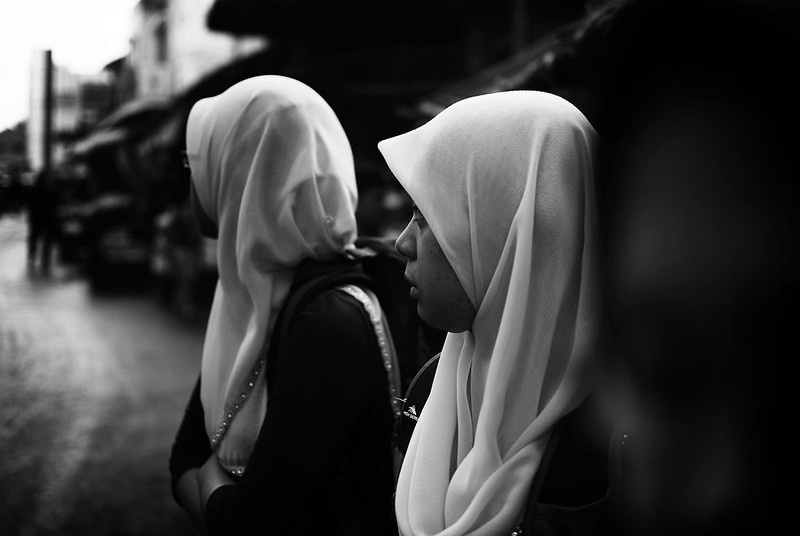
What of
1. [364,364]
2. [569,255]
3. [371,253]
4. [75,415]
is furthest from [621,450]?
[75,415]

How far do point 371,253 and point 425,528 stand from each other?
84cm

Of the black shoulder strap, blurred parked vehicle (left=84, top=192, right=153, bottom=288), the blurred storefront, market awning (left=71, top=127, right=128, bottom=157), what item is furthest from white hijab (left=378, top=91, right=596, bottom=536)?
market awning (left=71, top=127, right=128, bottom=157)

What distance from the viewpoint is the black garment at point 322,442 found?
1672mm

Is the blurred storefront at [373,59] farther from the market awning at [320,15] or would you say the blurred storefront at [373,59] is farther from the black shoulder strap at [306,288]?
the black shoulder strap at [306,288]

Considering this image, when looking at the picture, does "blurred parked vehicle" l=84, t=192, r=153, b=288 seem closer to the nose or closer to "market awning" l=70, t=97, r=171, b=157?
"market awning" l=70, t=97, r=171, b=157

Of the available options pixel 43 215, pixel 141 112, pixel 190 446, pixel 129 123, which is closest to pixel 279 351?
pixel 190 446

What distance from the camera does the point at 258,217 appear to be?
6.70 feet

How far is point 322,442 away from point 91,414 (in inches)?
225

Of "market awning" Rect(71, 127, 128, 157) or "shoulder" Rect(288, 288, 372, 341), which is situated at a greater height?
"shoulder" Rect(288, 288, 372, 341)

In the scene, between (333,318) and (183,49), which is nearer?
(333,318)

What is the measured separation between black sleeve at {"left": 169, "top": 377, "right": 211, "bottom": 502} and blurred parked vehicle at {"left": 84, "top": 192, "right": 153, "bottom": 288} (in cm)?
1431

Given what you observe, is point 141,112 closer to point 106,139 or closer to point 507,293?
point 106,139

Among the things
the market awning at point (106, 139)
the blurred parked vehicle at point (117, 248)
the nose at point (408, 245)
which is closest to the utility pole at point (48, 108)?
the market awning at point (106, 139)

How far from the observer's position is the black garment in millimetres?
1672
